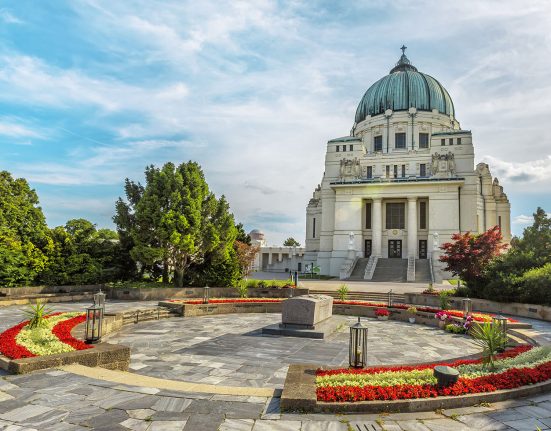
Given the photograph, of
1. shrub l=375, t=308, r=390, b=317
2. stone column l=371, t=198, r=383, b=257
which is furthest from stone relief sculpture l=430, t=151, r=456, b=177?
shrub l=375, t=308, r=390, b=317

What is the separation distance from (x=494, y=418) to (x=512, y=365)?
303 centimetres

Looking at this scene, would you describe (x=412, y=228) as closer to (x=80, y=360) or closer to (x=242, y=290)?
(x=242, y=290)

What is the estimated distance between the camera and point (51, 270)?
23953mm

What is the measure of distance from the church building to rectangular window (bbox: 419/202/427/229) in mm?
125

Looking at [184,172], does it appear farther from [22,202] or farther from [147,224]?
[22,202]

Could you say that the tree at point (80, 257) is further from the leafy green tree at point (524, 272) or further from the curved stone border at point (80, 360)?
the leafy green tree at point (524, 272)

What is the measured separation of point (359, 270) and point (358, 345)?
1567 inches

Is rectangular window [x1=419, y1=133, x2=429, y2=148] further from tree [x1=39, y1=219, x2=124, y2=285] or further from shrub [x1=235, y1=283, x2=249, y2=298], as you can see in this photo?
tree [x1=39, y1=219, x2=124, y2=285]

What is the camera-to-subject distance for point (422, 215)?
51625mm

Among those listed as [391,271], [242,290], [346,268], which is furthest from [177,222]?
[391,271]

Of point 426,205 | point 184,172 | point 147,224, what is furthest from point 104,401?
point 426,205

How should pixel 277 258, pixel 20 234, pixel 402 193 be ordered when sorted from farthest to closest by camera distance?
1. pixel 277 258
2. pixel 402 193
3. pixel 20 234

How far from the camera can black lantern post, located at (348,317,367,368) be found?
8.72 m

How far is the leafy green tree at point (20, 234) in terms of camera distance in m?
22.0
